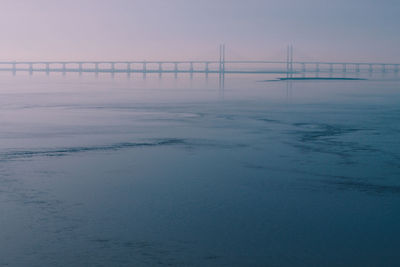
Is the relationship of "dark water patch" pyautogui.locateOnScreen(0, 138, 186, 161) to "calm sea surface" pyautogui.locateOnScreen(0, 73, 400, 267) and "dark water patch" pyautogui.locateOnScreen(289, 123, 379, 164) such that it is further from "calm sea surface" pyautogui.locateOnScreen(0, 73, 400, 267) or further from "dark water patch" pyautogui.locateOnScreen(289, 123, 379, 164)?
"dark water patch" pyautogui.locateOnScreen(289, 123, 379, 164)

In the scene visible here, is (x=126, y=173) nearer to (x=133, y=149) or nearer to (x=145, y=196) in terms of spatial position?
(x=145, y=196)

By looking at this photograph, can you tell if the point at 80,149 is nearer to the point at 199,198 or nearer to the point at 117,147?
the point at 117,147

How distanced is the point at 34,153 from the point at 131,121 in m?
5.81

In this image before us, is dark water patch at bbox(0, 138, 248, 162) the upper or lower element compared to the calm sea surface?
upper

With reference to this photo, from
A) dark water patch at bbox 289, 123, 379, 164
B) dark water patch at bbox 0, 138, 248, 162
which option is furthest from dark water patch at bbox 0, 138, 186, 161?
dark water patch at bbox 289, 123, 379, 164

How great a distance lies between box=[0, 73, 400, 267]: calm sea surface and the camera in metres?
4.54

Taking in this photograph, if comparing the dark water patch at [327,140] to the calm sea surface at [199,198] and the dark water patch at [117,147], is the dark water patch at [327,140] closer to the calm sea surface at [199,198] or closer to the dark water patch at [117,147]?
the calm sea surface at [199,198]

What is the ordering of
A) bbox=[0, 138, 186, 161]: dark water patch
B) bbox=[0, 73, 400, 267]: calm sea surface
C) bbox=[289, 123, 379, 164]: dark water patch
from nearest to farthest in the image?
bbox=[0, 73, 400, 267]: calm sea surface < bbox=[0, 138, 186, 161]: dark water patch < bbox=[289, 123, 379, 164]: dark water patch

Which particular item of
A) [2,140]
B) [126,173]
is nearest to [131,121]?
[2,140]

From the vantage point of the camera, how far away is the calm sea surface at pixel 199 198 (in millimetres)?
4539

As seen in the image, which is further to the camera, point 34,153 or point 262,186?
point 34,153

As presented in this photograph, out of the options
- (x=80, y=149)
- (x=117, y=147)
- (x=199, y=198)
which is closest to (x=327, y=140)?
(x=117, y=147)

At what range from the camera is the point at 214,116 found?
1630 cm

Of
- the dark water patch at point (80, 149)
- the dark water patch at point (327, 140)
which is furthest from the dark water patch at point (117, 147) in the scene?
the dark water patch at point (327, 140)
